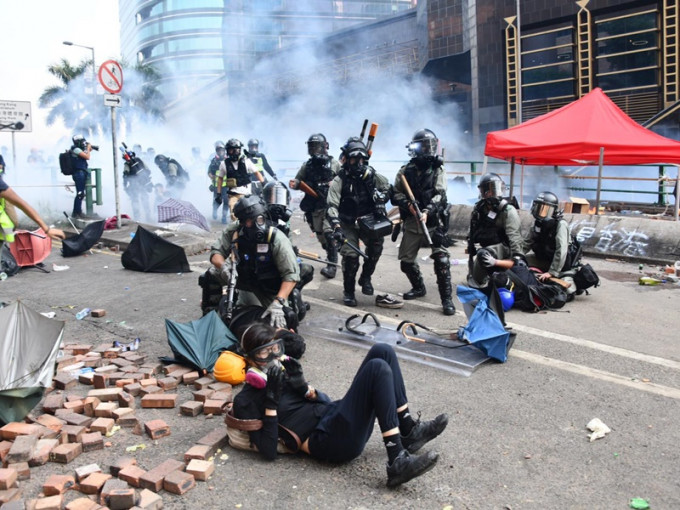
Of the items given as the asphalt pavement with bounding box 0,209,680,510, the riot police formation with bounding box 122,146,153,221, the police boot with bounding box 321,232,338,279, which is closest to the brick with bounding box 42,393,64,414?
the asphalt pavement with bounding box 0,209,680,510

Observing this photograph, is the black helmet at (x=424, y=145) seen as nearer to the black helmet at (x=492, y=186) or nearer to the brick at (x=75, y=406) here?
the black helmet at (x=492, y=186)

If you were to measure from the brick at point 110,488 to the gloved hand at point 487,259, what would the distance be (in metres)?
4.38

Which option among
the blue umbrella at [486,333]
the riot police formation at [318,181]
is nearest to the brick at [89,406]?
the blue umbrella at [486,333]

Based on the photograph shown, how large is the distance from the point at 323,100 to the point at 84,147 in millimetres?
18608

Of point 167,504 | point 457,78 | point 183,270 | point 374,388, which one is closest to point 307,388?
point 374,388

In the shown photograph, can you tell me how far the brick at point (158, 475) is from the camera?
10.1 ft

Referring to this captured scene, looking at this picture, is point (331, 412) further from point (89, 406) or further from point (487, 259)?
point (487, 259)

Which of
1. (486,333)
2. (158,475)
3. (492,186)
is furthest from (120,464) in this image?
(492,186)

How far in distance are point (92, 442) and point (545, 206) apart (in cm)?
509

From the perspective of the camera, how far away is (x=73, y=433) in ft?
11.7

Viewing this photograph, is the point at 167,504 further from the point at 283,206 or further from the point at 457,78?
the point at 457,78

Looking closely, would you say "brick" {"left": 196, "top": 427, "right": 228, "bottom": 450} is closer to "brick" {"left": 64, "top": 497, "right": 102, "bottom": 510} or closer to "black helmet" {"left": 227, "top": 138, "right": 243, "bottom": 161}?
"brick" {"left": 64, "top": 497, "right": 102, "bottom": 510}

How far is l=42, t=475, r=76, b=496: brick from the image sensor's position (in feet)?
9.91

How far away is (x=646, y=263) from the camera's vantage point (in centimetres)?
877
